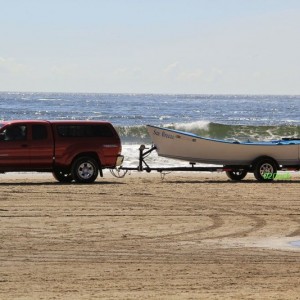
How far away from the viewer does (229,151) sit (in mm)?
27078

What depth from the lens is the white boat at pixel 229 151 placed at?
27016mm

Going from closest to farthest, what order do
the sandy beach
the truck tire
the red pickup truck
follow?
1. the sandy beach
2. the red pickup truck
3. the truck tire

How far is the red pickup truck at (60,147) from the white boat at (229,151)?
193 centimetres

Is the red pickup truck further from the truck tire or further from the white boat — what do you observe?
the white boat

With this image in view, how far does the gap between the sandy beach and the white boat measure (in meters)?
1.80

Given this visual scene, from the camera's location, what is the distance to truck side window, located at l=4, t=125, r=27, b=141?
25109 mm

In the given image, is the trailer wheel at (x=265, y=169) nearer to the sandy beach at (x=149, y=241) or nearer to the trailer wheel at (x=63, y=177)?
the sandy beach at (x=149, y=241)

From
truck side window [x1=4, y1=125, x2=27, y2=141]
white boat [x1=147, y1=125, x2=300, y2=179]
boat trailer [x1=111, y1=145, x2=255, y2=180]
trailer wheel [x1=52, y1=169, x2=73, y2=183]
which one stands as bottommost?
trailer wheel [x1=52, y1=169, x2=73, y2=183]

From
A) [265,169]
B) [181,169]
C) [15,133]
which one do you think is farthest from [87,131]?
[265,169]

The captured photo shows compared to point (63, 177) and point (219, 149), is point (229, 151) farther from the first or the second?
point (63, 177)

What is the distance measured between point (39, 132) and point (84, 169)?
1407 millimetres

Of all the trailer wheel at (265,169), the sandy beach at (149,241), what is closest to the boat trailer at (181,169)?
the trailer wheel at (265,169)

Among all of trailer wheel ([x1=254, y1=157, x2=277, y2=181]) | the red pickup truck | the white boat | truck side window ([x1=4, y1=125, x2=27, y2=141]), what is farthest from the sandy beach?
the white boat

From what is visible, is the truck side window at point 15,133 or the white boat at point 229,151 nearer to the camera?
the truck side window at point 15,133
